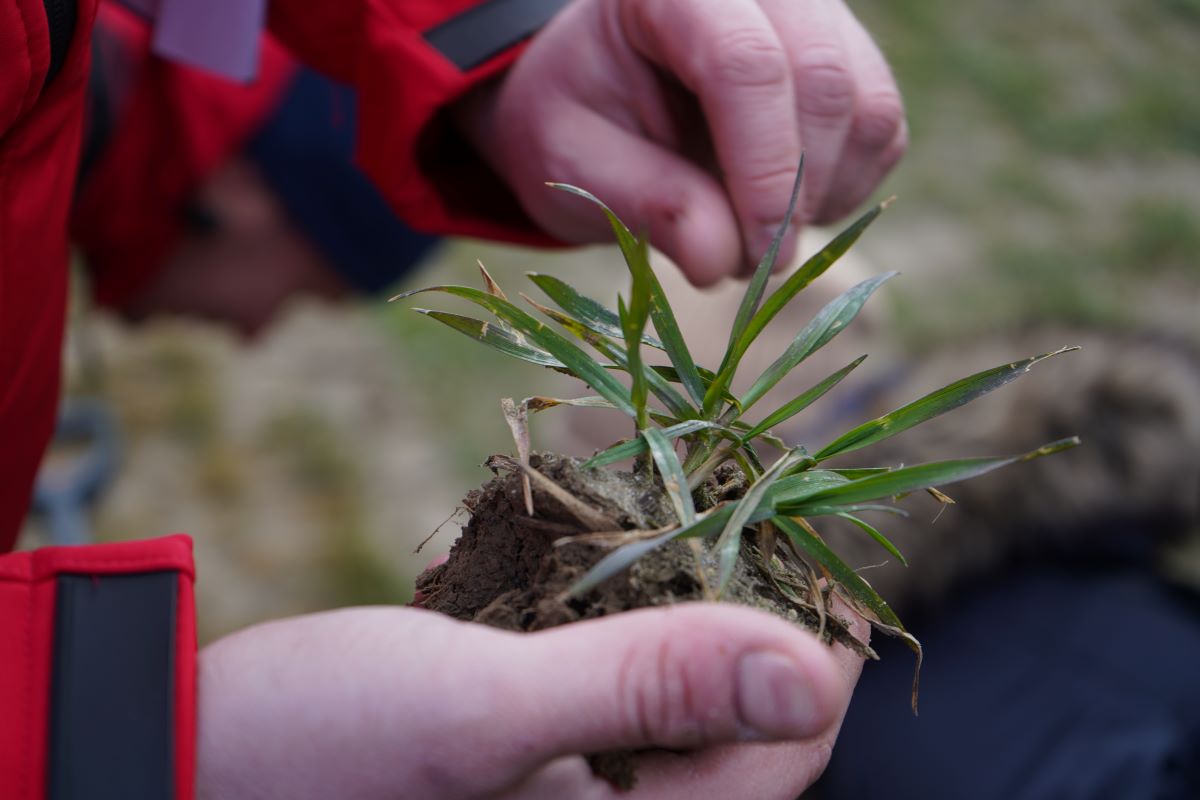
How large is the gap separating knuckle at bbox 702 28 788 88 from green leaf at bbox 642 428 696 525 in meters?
0.49

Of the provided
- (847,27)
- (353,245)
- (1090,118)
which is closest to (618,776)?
(847,27)

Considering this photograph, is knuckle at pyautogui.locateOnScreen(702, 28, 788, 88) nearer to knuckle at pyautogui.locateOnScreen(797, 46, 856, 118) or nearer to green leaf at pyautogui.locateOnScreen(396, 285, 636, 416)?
knuckle at pyautogui.locateOnScreen(797, 46, 856, 118)

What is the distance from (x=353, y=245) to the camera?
2590mm

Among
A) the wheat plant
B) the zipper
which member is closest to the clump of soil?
the wheat plant

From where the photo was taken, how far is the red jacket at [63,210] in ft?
2.55

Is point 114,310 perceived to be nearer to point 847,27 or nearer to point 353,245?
point 353,245

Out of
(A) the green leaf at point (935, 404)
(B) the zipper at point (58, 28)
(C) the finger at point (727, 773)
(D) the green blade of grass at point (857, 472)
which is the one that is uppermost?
(B) the zipper at point (58, 28)

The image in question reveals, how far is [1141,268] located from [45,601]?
4.12 m

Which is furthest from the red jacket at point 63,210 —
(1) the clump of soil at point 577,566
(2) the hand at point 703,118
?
(1) the clump of soil at point 577,566

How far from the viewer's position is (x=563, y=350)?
Answer: 2.96ft

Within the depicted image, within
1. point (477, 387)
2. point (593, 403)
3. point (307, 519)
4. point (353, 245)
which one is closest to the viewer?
point (593, 403)

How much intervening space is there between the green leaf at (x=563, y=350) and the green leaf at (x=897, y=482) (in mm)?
171

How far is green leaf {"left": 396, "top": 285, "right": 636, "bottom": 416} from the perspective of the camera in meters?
0.90

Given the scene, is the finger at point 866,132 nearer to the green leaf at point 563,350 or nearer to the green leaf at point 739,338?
the green leaf at point 739,338
